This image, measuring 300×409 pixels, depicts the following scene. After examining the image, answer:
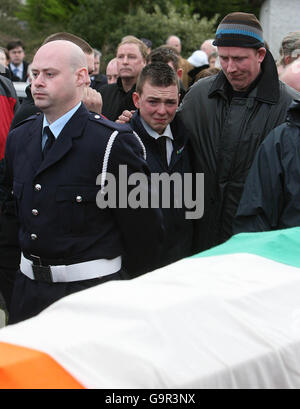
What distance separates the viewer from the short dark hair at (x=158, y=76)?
462 centimetres

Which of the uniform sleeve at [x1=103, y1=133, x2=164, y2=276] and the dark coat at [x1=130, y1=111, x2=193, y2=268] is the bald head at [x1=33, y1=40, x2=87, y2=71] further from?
the dark coat at [x1=130, y1=111, x2=193, y2=268]

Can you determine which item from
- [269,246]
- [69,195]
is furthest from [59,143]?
[269,246]

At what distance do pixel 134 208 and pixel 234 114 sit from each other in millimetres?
1230

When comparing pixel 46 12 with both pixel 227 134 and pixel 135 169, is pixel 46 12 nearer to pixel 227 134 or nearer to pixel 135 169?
pixel 227 134

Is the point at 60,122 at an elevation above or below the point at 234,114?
above

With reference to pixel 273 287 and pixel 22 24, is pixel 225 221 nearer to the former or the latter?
pixel 273 287

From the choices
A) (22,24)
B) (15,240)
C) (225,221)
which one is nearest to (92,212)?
(15,240)

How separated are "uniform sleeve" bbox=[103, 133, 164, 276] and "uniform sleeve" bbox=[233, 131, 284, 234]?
441mm

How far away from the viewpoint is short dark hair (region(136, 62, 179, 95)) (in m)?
4.62

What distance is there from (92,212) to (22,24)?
32.4m

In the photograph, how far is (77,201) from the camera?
10.7 feet

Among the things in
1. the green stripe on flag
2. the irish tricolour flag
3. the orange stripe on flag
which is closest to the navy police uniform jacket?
the green stripe on flag

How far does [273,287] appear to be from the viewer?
2.14 m

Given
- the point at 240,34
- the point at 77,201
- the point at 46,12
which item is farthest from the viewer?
the point at 46,12
